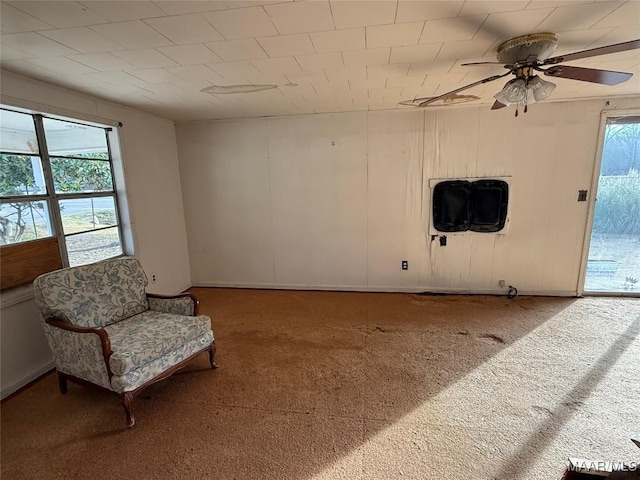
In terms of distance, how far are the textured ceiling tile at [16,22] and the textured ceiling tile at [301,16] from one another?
45.7 inches

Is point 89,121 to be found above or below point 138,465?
above

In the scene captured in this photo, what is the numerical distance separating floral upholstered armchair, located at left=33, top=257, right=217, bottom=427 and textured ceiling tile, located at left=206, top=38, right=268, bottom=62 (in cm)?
180

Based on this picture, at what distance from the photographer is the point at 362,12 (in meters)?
1.56

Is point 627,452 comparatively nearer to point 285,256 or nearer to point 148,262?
point 285,256

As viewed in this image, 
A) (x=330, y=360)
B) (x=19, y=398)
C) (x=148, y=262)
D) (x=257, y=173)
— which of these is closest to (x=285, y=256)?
(x=257, y=173)

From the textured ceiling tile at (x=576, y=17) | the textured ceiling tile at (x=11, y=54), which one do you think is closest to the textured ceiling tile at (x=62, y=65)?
the textured ceiling tile at (x=11, y=54)

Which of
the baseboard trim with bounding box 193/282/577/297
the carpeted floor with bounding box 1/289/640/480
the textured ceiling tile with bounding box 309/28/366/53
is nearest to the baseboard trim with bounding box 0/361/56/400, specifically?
the carpeted floor with bounding box 1/289/640/480

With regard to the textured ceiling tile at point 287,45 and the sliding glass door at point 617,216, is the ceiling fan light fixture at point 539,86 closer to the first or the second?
the textured ceiling tile at point 287,45

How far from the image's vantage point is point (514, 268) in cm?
385

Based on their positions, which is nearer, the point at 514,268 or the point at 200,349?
the point at 200,349

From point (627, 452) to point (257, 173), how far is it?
13.3 feet

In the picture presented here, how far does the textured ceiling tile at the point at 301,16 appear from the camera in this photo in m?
1.49

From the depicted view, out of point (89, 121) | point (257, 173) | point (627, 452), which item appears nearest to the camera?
point (627, 452)

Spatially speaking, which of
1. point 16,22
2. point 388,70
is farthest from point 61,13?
point 388,70
